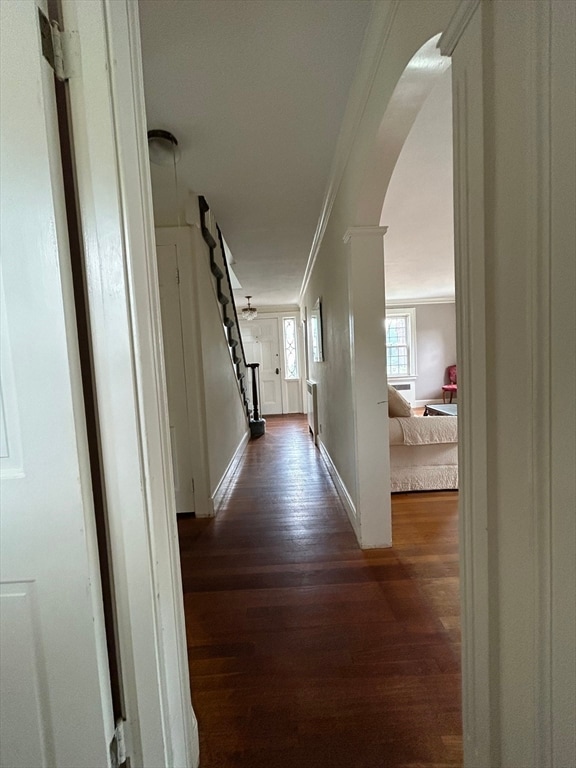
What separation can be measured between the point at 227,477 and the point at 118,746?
8.87ft

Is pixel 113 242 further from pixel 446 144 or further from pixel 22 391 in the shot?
pixel 446 144

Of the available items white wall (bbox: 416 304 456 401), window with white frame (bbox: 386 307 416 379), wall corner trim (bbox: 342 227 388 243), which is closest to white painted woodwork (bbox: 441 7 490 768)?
wall corner trim (bbox: 342 227 388 243)

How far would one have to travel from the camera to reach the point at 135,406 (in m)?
0.81

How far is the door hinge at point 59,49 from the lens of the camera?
0.73m

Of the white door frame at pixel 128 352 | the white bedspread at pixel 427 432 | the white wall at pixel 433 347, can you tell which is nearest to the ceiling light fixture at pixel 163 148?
the white door frame at pixel 128 352

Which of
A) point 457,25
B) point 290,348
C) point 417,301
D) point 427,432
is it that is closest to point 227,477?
point 427,432

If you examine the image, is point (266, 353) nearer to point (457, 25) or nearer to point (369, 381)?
point (369, 381)

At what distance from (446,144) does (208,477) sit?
2876 mm

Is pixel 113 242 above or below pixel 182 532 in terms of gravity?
above

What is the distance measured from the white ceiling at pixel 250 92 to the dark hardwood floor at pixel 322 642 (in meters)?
2.51

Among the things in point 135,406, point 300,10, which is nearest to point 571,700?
point 135,406

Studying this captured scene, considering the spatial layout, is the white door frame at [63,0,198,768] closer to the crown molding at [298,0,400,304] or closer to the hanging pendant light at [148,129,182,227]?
the crown molding at [298,0,400,304]

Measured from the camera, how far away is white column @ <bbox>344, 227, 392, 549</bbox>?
2064mm

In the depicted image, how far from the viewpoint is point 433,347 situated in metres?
7.91
